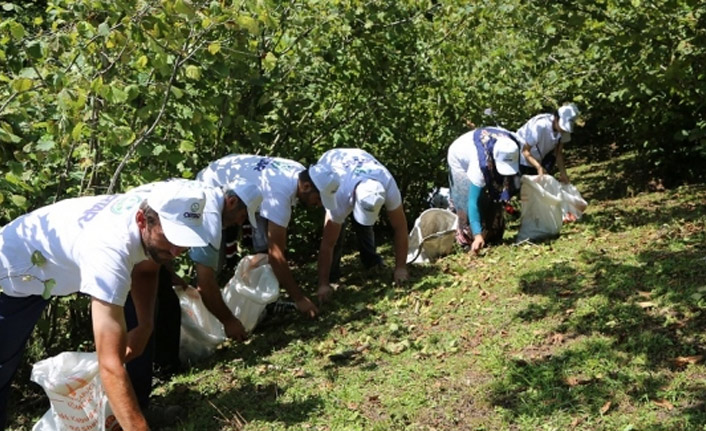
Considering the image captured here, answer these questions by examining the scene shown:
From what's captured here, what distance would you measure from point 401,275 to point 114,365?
11.3 ft

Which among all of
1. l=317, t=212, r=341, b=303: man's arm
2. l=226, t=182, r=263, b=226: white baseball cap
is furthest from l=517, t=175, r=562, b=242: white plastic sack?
l=226, t=182, r=263, b=226: white baseball cap

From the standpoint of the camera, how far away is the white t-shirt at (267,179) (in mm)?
5215

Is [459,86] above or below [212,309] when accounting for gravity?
above

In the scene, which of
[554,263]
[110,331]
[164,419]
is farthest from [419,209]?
[110,331]

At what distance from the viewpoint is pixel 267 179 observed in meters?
5.25

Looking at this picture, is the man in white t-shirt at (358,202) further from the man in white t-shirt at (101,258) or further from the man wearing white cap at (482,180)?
the man in white t-shirt at (101,258)

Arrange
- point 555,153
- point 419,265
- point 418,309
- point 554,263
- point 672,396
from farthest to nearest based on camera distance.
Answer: point 555,153 → point 419,265 → point 554,263 → point 418,309 → point 672,396

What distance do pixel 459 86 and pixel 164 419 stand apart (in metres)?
5.89

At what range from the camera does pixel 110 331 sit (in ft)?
10.1

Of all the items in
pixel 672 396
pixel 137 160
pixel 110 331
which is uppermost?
pixel 137 160

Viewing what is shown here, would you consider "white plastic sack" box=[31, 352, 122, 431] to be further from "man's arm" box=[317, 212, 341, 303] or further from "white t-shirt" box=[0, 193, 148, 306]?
"man's arm" box=[317, 212, 341, 303]

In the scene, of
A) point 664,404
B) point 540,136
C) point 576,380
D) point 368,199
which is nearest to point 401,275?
point 368,199

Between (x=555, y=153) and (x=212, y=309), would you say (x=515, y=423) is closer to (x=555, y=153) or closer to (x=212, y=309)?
(x=212, y=309)

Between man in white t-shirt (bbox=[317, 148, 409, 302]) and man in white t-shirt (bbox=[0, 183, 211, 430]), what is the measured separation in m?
2.13
